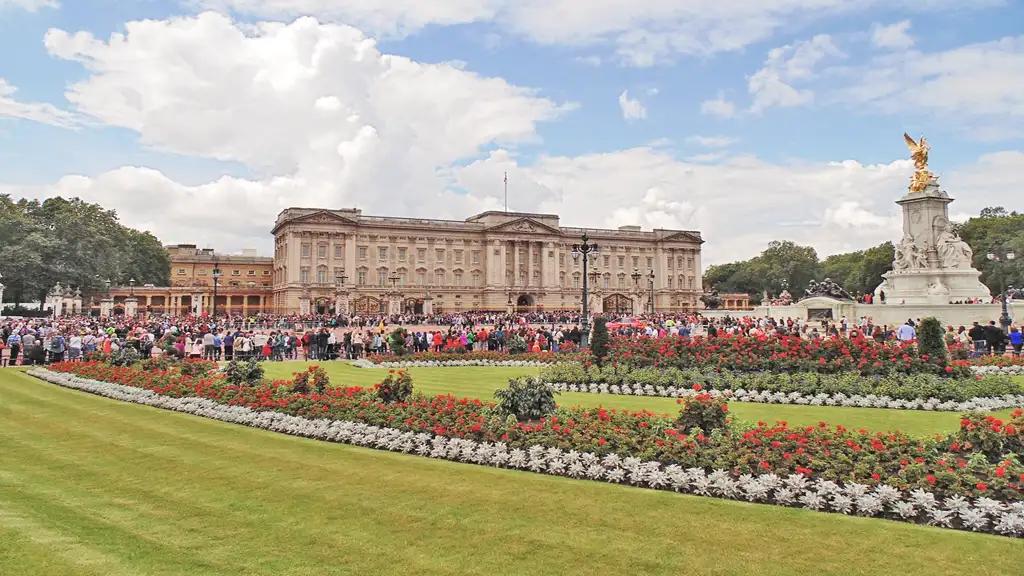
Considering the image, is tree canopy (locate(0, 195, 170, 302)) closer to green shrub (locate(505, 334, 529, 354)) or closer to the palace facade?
the palace facade

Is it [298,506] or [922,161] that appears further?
[922,161]

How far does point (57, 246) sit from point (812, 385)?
2670 inches

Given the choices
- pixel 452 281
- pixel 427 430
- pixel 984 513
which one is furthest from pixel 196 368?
pixel 452 281

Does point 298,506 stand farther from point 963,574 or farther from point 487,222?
point 487,222

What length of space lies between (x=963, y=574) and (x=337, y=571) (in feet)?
15.8

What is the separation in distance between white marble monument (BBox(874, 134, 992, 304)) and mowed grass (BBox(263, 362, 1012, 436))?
2501cm

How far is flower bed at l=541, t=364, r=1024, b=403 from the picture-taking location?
12773mm

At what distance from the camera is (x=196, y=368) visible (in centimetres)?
1658

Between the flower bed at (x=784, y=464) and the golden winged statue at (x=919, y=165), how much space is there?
3201cm

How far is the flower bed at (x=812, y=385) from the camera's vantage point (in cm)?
1277

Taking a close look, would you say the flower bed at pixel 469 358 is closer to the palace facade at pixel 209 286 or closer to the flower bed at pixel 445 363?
the flower bed at pixel 445 363

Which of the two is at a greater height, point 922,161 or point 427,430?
point 922,161

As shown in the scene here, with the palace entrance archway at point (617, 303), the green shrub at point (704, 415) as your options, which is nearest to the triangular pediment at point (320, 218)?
the palace entrance archway at point (617, 303)

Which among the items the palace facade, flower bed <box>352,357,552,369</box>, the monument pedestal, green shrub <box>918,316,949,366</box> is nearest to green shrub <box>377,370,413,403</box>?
flower bed <box>352,357,552,369</box>
